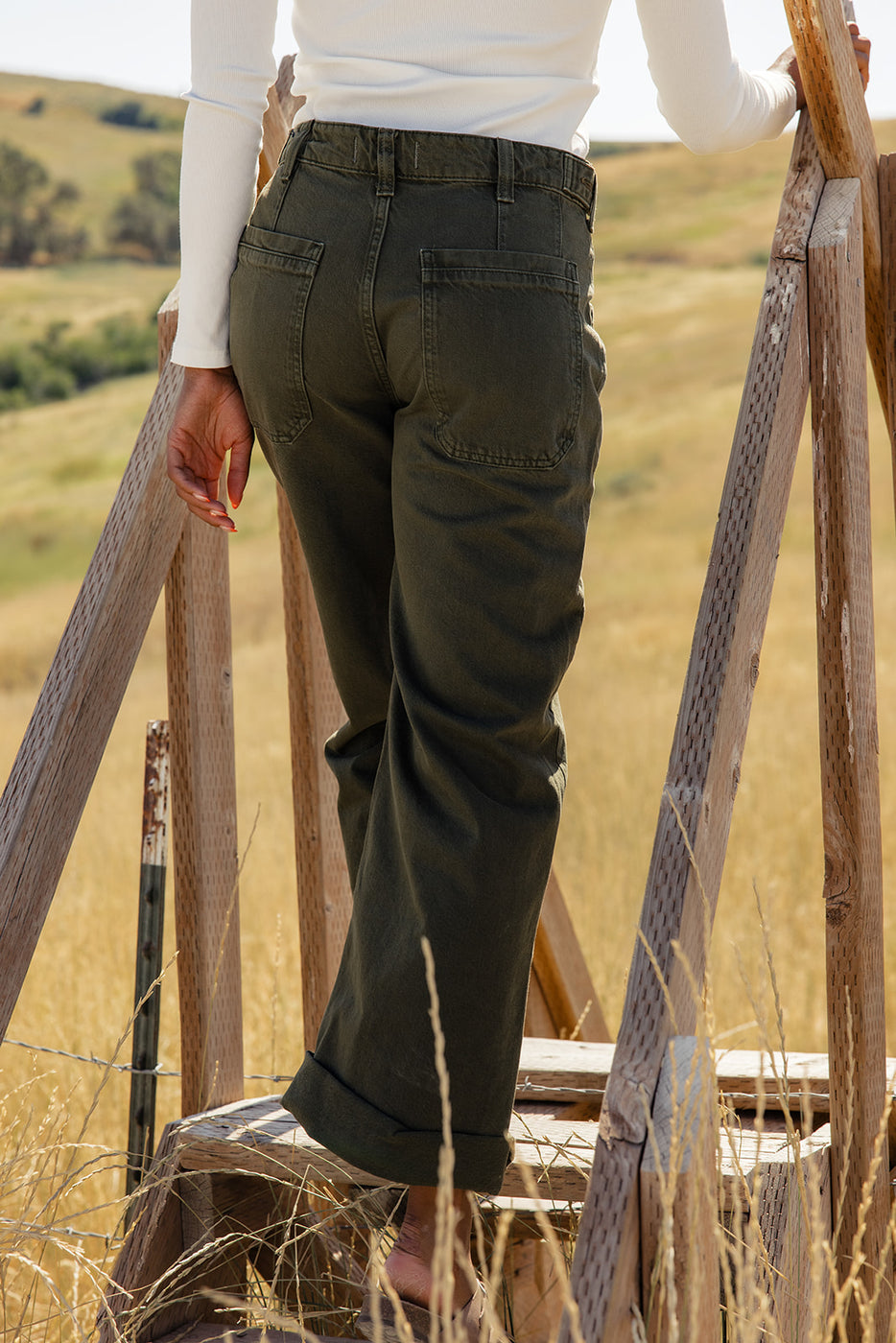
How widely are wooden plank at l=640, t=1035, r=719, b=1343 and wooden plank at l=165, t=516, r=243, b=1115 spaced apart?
1.05 meters

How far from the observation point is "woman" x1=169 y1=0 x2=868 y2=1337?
1.33 meters

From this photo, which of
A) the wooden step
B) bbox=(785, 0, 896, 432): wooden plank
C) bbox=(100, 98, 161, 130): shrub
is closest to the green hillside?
bbox=(100, 98, 161, 130): shrub

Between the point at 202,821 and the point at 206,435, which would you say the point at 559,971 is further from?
the point at 206,435

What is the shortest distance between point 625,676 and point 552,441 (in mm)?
11103

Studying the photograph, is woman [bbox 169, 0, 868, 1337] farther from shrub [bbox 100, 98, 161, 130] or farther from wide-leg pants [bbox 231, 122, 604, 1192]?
shrub [bbox 100, 98, 161, 130]

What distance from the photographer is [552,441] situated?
1.34 m

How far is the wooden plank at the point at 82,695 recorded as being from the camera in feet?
5.45

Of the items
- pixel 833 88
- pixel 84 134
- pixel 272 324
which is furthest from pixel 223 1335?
pixel 84 134

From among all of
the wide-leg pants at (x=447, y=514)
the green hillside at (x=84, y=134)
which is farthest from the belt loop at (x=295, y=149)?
the green hillside at (x=84, y=134)

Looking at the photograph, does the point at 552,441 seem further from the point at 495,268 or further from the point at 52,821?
the point at 52,821

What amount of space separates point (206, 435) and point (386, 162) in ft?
1.36

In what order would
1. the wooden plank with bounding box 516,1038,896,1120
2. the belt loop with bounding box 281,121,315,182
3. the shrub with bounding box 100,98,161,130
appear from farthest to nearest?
the shrub with bounding box 100,98,161,130 < the wooden plank with bounding box 516,1038,896,1120 < the belt loop with bounding box 281,121,315,182

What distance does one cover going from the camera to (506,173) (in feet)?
4.38

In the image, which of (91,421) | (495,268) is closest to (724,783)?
(495,268)
